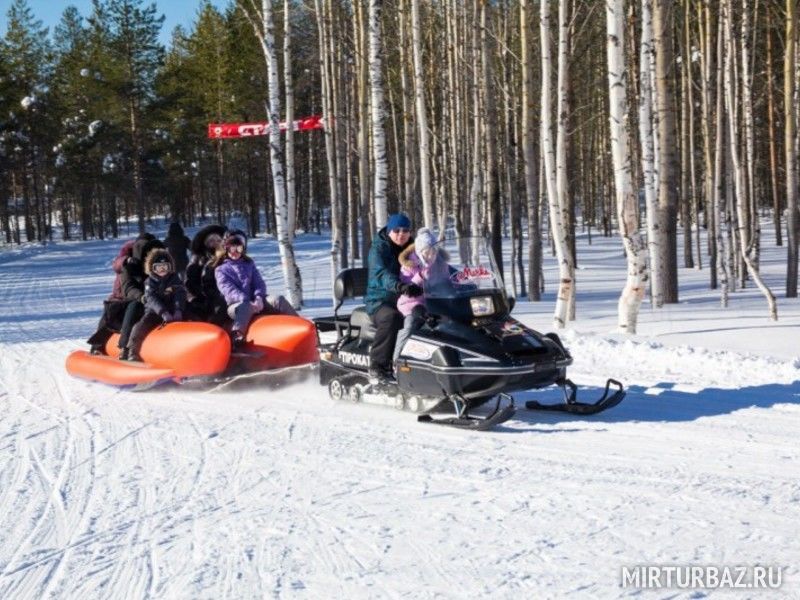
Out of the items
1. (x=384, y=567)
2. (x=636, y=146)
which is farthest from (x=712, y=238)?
(x=384, y=567)

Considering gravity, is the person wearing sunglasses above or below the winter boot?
above

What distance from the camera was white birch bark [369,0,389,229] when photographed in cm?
1206

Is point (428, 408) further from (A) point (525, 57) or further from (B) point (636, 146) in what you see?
(B) point (636, 146)

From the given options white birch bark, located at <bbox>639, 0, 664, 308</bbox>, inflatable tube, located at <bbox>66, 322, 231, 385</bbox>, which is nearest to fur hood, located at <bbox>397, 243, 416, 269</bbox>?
inflatable tube, located at <bbox>66, 322, 231, 385</bbox>

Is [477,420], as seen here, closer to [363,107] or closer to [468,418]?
[468,418]

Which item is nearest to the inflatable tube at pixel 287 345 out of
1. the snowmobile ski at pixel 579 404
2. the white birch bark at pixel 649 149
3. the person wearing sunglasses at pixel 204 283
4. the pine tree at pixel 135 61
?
the person wearing sunglasses at pixel 204 283

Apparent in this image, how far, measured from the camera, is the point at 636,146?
1217 inches

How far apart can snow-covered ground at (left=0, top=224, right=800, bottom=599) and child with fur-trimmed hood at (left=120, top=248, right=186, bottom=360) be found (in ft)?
2.02

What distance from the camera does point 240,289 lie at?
9469 mm

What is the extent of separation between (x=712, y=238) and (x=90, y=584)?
1853 centimetres

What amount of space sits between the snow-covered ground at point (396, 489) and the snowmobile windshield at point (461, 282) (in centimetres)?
92

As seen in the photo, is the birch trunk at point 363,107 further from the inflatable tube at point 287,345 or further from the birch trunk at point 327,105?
the inflatable tube at point 287,345

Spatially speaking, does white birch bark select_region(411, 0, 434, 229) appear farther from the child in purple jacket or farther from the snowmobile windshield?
the snowmobile windshield

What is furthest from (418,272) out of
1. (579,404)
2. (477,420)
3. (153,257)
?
(153,257)
